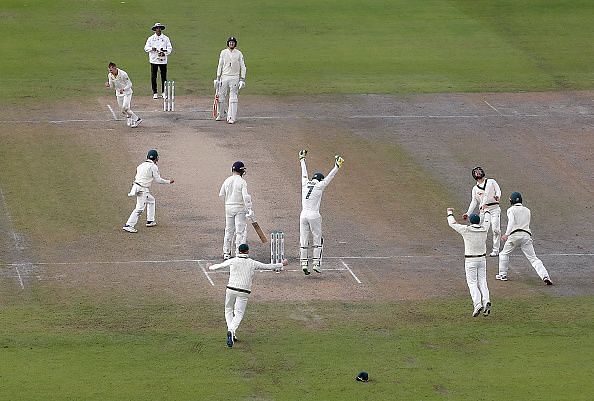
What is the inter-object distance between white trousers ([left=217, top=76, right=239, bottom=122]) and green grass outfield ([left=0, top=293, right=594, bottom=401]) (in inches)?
557

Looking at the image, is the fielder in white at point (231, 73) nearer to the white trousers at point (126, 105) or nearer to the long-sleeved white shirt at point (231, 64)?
the long-sleeved white shirt at point (231, 64)

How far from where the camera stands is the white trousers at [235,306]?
27594 millimetres

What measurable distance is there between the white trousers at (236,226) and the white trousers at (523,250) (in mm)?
5683

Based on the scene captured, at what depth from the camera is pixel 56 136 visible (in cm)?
4247

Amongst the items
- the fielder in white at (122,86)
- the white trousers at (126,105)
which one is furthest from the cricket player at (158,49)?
the fielder in white at (122,86)

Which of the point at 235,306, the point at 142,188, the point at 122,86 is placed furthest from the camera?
the point at 122,86

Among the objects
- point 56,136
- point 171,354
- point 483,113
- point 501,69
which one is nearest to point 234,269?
point 171,354

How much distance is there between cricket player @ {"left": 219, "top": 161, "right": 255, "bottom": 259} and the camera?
3189cm

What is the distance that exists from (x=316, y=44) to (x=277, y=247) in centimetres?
2273

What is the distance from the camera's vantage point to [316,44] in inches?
2111

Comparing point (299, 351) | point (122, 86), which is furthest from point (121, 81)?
point (299, 351)

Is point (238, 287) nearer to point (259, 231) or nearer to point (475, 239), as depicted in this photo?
point (259, 231)

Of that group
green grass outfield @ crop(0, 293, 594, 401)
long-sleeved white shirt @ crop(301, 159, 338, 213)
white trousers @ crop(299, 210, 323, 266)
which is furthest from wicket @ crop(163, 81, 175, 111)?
green grass outfield @ crop(0, 293, 594, 401)

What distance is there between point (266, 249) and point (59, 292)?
5.29 meters
